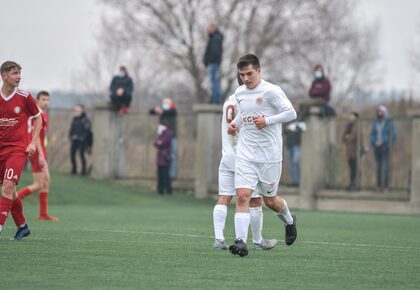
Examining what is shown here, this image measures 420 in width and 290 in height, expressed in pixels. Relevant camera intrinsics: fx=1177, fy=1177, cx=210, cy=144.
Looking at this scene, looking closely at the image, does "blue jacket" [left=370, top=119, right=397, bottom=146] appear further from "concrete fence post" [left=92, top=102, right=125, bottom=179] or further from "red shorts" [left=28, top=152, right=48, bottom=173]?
"red shorts" [left=28, top=152, right=48, bottom=173]

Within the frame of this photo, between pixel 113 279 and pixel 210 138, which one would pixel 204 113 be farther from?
pixel 113 279

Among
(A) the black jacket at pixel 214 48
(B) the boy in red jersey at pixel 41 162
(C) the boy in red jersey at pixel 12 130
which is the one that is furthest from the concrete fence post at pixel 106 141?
(C) the boy in red jersey at pixel 12 130

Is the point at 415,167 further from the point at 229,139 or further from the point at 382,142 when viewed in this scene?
the point at 229,139

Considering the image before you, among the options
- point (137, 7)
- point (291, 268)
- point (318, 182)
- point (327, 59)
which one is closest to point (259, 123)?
point (291, 268)

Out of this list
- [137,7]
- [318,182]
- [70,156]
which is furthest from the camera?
[137,7]

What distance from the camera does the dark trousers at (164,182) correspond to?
99.0 feet

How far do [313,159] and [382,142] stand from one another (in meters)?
2.16

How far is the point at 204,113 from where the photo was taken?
3100 cm

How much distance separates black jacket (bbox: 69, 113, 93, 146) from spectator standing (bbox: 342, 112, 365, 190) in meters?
7.03

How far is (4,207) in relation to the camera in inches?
535

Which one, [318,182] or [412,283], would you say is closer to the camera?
[412,283]

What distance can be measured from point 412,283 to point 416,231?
8352 millimetres

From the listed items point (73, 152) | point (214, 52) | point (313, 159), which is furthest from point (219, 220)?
point (73, 152)

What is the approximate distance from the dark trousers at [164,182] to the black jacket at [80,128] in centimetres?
259
